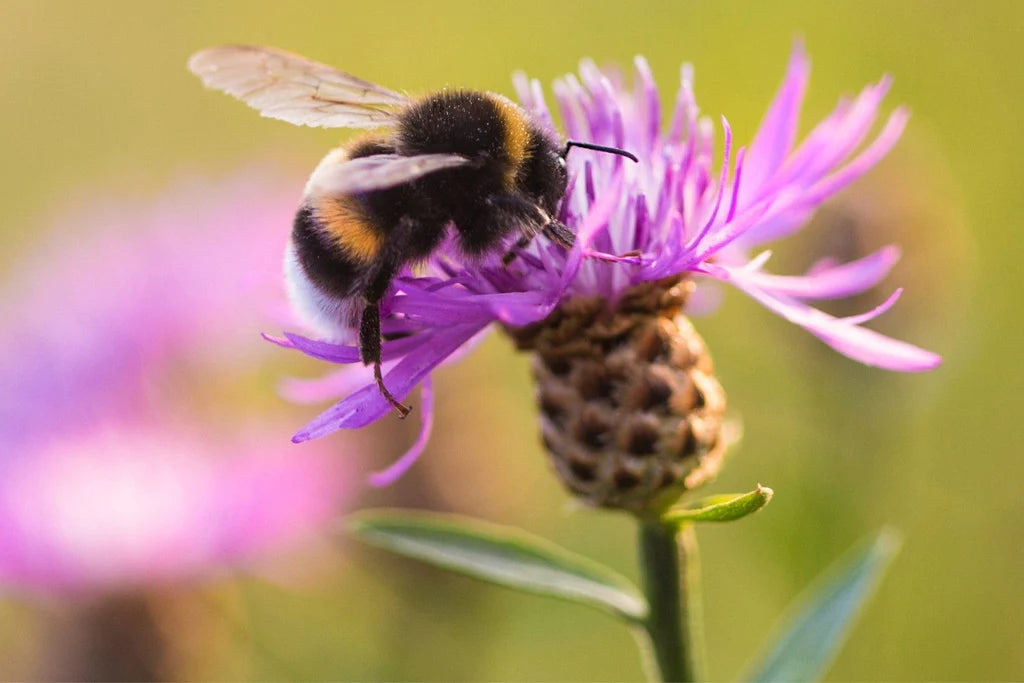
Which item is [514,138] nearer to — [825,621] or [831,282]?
[831,282]

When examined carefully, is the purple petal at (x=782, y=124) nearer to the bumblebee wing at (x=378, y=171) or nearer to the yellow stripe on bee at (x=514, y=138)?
the yellow stripe on bee at (x=514, y=138)

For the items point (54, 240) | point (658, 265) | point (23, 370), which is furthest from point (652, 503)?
point (54, 240)

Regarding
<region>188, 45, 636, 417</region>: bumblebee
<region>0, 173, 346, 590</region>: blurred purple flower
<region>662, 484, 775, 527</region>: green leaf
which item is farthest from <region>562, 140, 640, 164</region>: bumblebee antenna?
<region>0, 173, 346, 590</region>: blurred purple flower

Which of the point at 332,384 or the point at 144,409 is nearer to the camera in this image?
the point at 332,384

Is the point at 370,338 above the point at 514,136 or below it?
below

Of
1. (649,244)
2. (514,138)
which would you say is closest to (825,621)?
(649,244)

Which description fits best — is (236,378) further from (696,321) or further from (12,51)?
(12,51)

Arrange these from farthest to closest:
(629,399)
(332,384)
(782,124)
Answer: (332,384), (782,124), (629,399)
